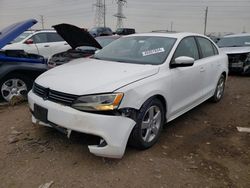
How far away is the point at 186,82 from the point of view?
3902 millimetres

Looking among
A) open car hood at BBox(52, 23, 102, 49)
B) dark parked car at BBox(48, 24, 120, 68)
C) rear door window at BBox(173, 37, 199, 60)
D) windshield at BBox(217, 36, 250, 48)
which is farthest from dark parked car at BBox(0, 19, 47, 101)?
windshield at BBox(217, 36, 250, 48)

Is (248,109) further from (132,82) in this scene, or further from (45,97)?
(45,97)

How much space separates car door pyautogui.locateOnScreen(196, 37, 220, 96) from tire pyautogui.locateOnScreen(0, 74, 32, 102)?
11.5 ft

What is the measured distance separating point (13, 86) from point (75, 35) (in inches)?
68.3

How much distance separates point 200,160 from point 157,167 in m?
0.60

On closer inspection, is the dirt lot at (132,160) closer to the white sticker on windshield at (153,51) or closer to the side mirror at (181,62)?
the side mirror at (181,62)

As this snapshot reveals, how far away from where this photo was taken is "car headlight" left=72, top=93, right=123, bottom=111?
2.72m

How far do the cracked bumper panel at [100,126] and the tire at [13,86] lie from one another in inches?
103

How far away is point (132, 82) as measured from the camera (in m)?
2.99

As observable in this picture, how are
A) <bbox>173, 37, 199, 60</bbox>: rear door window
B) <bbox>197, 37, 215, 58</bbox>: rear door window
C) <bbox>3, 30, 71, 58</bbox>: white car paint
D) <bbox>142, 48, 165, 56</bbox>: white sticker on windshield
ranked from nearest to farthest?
1. <bbox>142, 48, 165, 56</bbox>: white sticker on windshield
2. <bbox>173, 37, 199, 60</bbox>: rear door window
3. <bbox>197, 37, 215, 58</bbox>: rear door window
4. <bbox>3, 30, 71, 58</bbox>: white car paint

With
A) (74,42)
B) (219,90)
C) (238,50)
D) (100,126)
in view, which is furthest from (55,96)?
(238,50)

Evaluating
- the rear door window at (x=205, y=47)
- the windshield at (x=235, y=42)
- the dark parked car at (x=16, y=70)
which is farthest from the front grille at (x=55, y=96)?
the windshield at (x=235, y=42)

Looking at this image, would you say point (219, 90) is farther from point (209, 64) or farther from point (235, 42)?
point (235, 42)

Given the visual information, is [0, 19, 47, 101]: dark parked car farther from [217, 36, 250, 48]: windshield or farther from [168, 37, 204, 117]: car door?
[217, 36, 250, 48]: windshield
